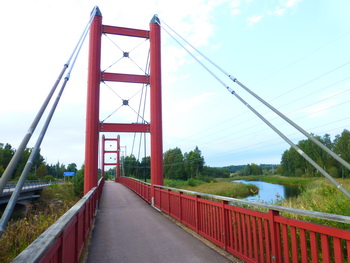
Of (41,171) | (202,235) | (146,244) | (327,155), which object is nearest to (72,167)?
(41,171)

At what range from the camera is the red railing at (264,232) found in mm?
2289

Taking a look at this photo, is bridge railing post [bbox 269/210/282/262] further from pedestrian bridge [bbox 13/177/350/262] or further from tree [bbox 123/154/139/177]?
tree [bbox 123/154/139/177]

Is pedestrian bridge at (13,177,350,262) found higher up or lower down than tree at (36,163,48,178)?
lower down

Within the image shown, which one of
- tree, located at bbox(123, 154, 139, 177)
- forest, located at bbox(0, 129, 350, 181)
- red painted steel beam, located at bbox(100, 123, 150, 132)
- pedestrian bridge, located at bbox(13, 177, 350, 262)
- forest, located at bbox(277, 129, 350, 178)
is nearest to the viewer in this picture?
pedestrian bridge, located at bbox(13, 177, 350, 262)

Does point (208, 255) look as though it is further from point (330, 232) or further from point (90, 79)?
point (90, 79)

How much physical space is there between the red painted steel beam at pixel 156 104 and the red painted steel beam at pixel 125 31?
2.05 feet

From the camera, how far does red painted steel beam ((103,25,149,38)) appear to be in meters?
12.1

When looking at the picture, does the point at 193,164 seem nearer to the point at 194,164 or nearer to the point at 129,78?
the point at 194,164

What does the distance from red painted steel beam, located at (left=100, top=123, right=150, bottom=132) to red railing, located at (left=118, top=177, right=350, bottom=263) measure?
543cm

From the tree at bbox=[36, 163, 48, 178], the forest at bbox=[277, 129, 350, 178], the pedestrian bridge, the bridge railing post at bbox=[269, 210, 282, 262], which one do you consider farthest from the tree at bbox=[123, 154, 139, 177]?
the bridge railing post at bbox=[269, 210, 282, 262]

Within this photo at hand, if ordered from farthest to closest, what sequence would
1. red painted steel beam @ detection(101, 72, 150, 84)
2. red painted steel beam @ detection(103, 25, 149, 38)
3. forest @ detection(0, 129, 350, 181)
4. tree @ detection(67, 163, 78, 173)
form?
tree @ detection(67, 163, 78, 173) < forest @ detection(0, 129, 350, 181) < red painted steel beam @ detection(103, 25, 149, 38) < red painted steel beam @ detection(101, 72, 150, 84)

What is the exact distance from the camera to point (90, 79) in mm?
10812

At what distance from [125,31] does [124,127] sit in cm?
482

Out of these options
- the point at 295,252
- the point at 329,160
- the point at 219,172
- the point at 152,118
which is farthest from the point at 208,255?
the point at 219,172
